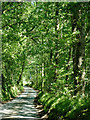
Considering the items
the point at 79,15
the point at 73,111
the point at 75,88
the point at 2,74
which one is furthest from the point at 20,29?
the point at 2,74

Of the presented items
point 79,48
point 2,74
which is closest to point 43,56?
point 2,74

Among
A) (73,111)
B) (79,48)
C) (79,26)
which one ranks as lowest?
(73,111)

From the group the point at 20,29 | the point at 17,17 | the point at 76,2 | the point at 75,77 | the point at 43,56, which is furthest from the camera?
the point at 43,56

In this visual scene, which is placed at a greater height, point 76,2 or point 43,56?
point 76,2

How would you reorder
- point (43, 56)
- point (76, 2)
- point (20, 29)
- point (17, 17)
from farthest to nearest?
point (43, 56) < point (20, 29) < point (17, 17) < point (76, 2)

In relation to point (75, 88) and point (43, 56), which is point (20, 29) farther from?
point (43, 56)

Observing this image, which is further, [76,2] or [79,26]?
[79,26]

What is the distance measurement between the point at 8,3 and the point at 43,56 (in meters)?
12.3

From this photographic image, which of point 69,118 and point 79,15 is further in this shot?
point 79,15

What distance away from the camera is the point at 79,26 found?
10602mm

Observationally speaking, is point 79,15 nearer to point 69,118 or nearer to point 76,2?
point 76,2

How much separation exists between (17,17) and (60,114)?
21.1 feet

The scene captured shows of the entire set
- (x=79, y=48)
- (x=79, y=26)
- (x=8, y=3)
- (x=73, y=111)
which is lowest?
(x=73, y=111)

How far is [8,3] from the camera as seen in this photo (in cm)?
1383
